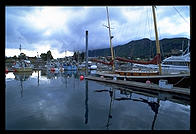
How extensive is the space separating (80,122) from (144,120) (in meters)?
2.13

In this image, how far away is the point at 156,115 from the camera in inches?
184

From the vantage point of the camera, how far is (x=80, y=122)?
3.87m
